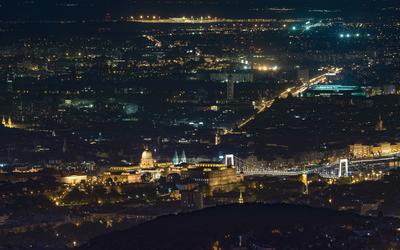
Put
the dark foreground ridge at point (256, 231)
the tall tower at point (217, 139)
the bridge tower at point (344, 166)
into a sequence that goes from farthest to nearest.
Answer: the tall tower at point (217, 139)
the bridge tower at point (344, 166)
the dark foreground ridge at point (256, 231)

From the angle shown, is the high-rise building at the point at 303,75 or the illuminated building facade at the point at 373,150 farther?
the high-rise building at the point at 303,75

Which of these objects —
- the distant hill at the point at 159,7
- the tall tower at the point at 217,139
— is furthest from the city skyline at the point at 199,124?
the distant hill at the point at 159,7

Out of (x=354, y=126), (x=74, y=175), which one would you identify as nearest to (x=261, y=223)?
(x=74, y=175)

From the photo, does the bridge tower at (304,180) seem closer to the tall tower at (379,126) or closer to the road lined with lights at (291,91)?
the tall tower at (379,126)

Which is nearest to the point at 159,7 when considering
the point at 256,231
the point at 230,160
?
the point at 230,160

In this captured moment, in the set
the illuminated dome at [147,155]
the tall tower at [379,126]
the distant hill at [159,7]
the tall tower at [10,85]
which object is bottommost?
the tall tower at [379,126]

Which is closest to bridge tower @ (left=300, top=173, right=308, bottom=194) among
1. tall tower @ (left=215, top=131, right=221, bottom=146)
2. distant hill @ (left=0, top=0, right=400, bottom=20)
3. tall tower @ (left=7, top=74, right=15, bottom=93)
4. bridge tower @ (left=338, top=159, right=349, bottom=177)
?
bridge tower @ (left=338, top=159, right=349, bottom=177)
